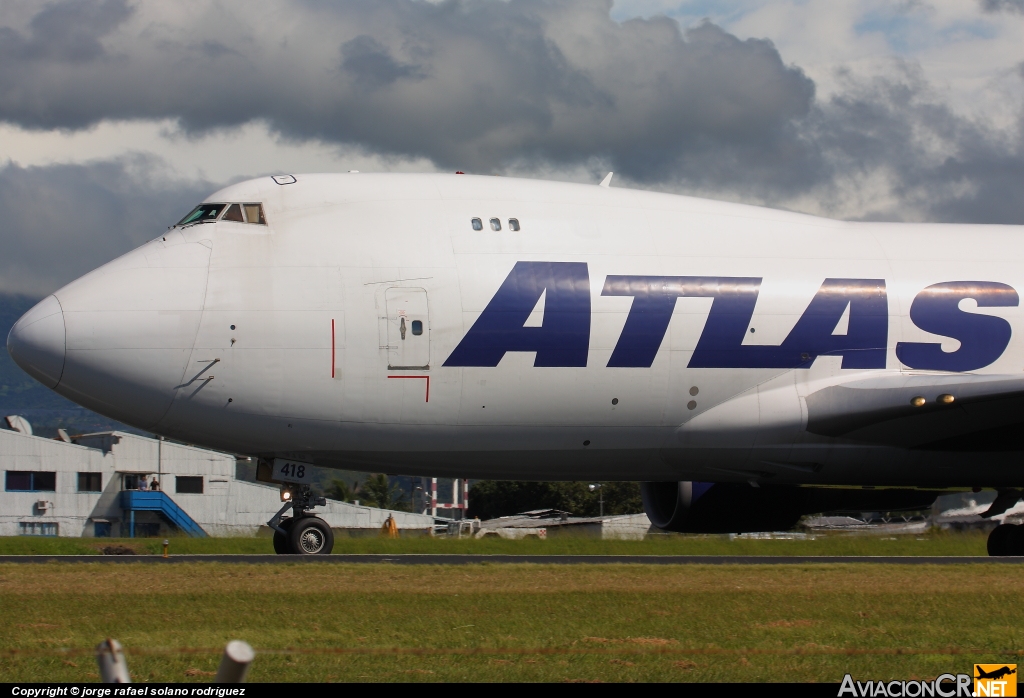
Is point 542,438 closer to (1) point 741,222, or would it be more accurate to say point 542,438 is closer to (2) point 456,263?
(2) point 456,263

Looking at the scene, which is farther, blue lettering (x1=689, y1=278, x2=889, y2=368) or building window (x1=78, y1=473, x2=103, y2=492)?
building window (x1=78, y1=473, x2=103, y2=492)

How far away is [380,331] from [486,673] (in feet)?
34.0

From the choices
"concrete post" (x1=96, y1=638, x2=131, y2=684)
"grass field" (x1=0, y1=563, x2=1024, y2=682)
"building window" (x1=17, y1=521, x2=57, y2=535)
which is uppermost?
"concrete post" (x1=96, y1=638, x2=131, y2=684)

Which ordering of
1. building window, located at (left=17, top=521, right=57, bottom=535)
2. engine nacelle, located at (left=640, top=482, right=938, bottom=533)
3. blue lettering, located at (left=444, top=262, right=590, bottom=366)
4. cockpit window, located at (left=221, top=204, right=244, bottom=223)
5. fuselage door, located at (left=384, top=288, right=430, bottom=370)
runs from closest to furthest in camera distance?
1. fuselage door, located at (left=384, top=288, right=430, bottom=370)
2. blue lettering, located at (left=444, top=262, right=590, bottom=366)
3. cockpit window, located at (left=221, top=204, right=244, bottom=223)
4. engine nacelle, located at (left=640, top=482, right=938, bottom=533)
5. building window, located at (left=17, top=521, right=57, bottom=535)

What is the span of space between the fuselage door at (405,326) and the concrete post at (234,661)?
44.1ft

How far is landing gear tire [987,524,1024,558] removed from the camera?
22.4 metres

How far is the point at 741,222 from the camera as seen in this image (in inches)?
793

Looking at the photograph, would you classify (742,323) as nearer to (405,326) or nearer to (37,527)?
(405,326)

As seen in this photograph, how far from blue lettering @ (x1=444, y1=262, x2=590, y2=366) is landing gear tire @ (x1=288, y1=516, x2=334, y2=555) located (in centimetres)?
325

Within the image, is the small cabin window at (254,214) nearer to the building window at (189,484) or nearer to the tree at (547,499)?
the tree at (547,499)

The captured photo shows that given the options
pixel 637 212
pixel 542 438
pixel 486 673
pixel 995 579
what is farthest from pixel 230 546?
pixel 486 673

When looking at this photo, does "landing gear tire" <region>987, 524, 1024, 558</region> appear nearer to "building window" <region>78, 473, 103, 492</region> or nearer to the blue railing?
the blue railing

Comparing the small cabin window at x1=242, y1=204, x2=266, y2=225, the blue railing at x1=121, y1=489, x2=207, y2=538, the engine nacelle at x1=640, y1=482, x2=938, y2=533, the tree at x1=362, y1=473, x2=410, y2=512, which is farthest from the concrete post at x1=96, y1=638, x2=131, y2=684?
the tree at x1=362, y1=473, x2=410, y2=512

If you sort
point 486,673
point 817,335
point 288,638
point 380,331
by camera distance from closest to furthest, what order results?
1. point 486,673
2. point 288,638
3. point 380,331
4. point 817,335
